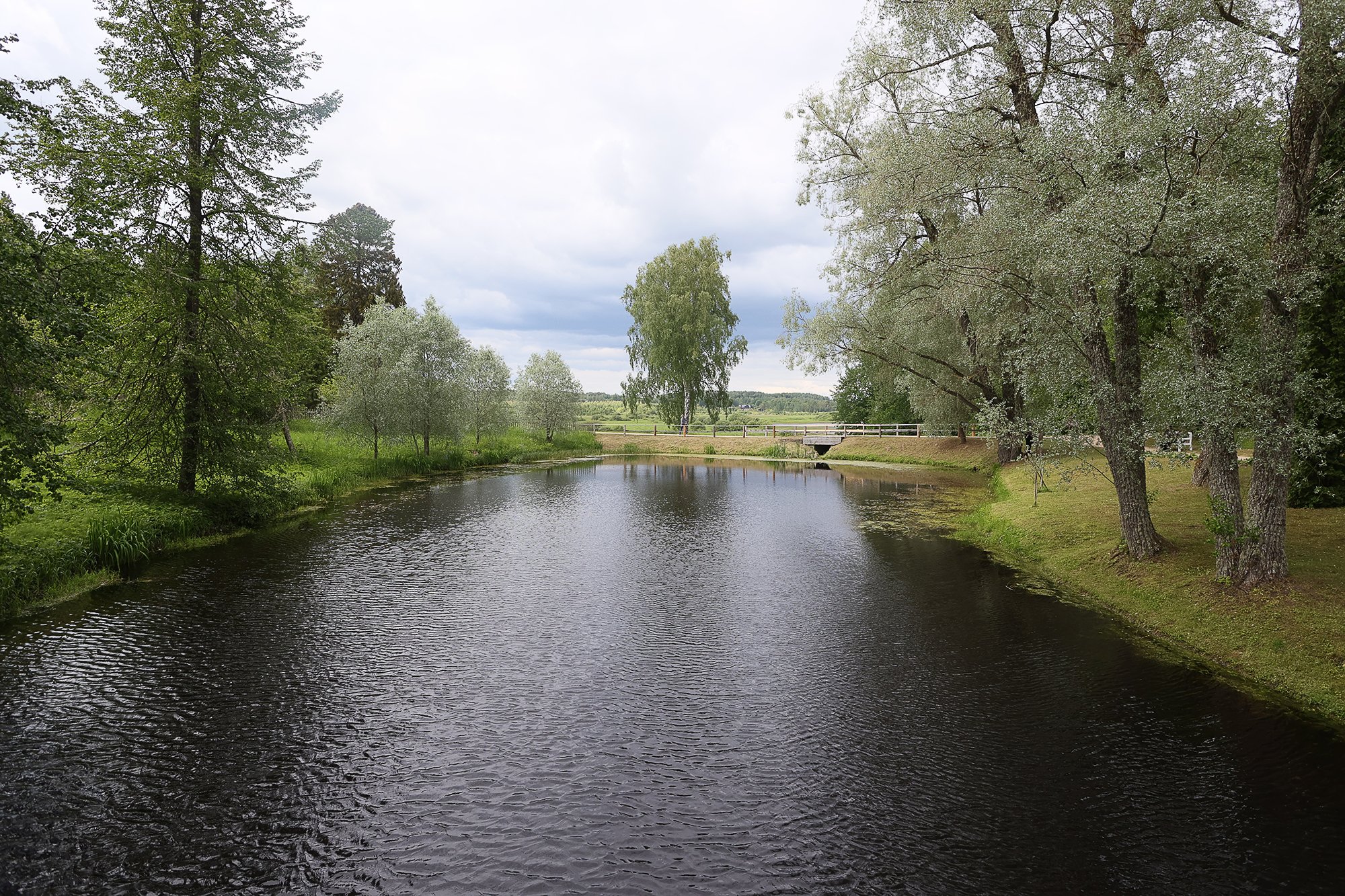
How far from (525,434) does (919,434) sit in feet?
114

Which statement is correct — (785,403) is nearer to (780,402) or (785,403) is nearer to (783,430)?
(780,402)

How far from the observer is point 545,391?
5928 cm

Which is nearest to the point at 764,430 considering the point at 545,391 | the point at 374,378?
the point at 545,391

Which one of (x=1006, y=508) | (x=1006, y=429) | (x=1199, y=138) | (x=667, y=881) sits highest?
(x=1199, y=138)

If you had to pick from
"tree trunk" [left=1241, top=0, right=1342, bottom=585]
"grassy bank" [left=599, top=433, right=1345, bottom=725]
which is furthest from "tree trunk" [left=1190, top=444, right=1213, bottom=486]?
"tree trunk" [left=1241, top=0, right=1342, bottom=585]

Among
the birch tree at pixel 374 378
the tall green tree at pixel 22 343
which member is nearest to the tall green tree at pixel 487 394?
the birch tree at pixel 374 378

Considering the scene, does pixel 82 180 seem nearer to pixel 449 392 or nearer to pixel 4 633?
pixel 4 633

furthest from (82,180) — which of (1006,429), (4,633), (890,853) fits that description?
(1006,429)

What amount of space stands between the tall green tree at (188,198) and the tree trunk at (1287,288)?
961 inches

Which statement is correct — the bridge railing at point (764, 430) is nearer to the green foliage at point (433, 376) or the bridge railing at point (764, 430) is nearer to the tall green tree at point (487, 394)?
the tall green tree at point (487, 394)

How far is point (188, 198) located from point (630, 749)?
69.3 ft

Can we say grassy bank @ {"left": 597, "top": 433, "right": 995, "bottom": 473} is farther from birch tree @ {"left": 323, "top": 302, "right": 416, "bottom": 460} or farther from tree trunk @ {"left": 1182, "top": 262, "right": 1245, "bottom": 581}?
birch tree @ {"left": 323, "top": 302, "right": 416, "bottom": 460}

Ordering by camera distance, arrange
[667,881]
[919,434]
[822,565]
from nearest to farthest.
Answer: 1. [667,881]
2. [822,565]
3. [919,434]

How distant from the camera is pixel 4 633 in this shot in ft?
37.0
